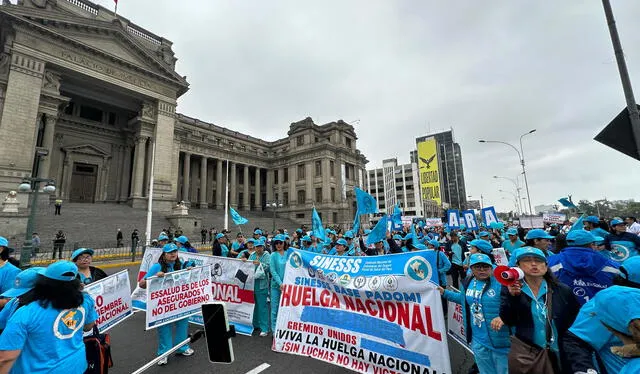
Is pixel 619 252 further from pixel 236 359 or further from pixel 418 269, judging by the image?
pixel 236 359

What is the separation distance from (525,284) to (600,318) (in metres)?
0.84

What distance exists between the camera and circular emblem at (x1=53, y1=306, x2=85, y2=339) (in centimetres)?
227

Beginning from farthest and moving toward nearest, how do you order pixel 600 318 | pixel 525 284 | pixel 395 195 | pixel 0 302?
1. pixel 395 195
2. pixel 0 302
3. pixel 525 284
4. pixel 600 318

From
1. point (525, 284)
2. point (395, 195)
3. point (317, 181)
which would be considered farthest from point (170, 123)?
point (395, 195)

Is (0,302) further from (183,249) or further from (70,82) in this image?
(70,82)

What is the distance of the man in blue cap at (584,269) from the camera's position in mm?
3082

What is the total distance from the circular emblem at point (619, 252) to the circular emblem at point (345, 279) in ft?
16.5

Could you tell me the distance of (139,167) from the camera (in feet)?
95.0

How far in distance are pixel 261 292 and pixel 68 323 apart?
3678 millimetres

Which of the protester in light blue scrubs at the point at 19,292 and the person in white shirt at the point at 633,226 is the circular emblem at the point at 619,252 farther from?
the protester in light blue scrubs at the point at 19,292

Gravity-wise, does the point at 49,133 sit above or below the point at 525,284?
above

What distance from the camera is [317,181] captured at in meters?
46.0

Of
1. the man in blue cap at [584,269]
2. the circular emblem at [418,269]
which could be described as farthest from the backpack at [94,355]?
the man in blue cap at [584,269]

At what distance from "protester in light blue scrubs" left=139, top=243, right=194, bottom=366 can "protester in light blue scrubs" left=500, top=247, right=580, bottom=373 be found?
4772mm
